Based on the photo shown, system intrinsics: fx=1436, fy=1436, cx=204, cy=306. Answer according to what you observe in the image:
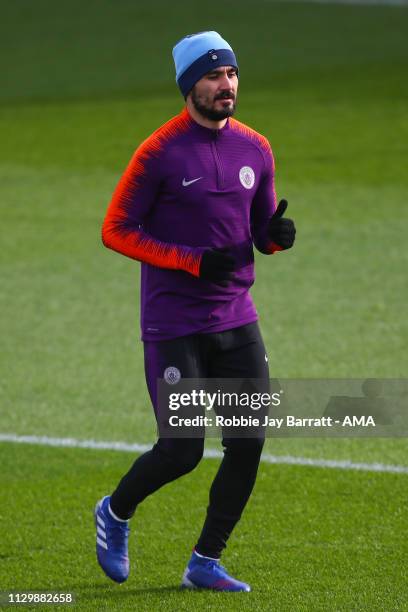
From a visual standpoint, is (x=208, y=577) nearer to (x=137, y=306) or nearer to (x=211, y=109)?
(x=211, y=109)

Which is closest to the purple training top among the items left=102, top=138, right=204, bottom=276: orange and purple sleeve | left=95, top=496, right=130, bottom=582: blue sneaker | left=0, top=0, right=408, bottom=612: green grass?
left=102, top=138, right=204, bottom=276: orange and purple sleeve

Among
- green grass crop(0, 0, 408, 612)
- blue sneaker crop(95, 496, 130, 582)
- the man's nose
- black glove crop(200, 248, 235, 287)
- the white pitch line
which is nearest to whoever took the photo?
black glove crop(200, 248, 235, 287)

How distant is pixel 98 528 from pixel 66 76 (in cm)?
1922

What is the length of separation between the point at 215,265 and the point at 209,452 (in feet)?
9.37

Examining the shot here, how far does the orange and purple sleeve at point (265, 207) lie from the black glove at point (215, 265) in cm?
40

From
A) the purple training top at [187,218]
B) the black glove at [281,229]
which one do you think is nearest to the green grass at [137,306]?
the purple training top at [187,218]

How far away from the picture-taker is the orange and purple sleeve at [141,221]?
18.6 feet

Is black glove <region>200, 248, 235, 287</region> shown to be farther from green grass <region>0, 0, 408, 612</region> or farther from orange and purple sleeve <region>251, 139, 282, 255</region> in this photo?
green grass <region>0, 0, 408, 612</region>

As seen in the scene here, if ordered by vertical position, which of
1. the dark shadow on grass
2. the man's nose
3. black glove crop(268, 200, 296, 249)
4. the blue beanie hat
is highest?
the blue beanie hat

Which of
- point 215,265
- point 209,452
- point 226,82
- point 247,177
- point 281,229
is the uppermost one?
point 226,82

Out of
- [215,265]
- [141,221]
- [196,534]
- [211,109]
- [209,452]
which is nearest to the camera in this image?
[215,265]

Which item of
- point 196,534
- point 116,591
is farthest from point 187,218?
point 196,534

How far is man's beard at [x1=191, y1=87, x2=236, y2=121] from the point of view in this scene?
5.69 m

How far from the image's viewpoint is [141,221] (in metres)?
5.81
